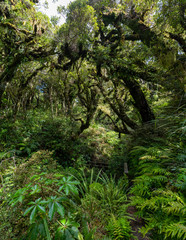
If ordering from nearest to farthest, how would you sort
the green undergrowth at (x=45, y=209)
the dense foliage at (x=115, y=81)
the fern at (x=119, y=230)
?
1. the green undergrowth at (x=45, y=209)
2. the fern at (x=119, y=230)
3. the dense foliage at (x=115, y=81)

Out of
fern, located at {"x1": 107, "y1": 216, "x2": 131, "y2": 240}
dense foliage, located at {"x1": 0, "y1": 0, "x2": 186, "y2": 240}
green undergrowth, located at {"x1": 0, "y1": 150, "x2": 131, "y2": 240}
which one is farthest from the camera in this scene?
dense foliage, located at {"x1": 0, "y1": 0, "x2": 186, "y2": 240}

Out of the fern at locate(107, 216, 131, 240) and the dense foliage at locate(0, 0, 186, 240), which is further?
the dense foliage at locate(0, 0, 186, 240)

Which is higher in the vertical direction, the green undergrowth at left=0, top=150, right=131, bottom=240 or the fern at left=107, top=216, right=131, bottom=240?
the green undergrowth at left=0, top=150, right=131, bottom=240

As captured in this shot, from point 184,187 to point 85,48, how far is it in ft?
17.3

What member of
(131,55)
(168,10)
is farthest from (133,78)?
(168,10)

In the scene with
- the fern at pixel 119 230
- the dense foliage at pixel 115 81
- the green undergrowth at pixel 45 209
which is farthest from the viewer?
the dense foliage at pixel 115 81

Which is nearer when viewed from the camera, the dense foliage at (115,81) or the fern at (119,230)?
the fern at (119,230)

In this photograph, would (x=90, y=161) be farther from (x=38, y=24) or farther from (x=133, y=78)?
(x=38, y=24)

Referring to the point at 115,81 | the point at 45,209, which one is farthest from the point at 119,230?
the point at 115,81

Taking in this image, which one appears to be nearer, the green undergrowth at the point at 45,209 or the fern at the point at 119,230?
the green undergrowth at the point at 45,209

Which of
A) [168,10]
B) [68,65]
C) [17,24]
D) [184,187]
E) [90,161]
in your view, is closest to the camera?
[184,187]

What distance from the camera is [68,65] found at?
575 centimetres

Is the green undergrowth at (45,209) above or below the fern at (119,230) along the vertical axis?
above

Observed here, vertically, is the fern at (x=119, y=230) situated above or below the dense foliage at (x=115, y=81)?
below
